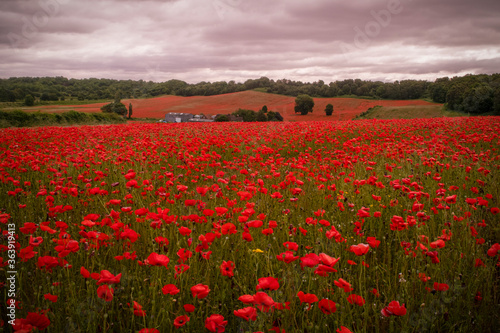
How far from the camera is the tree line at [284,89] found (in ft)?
110

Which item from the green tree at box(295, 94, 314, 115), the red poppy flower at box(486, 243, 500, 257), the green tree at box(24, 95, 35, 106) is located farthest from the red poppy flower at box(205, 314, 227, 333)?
the green tree at box(295, 94, 314, 115)

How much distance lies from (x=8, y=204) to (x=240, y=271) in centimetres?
383

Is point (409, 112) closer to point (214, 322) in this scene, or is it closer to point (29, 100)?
point (214, 322)

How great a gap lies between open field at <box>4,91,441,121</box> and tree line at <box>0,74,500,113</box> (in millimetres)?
4532

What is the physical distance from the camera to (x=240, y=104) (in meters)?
75.2

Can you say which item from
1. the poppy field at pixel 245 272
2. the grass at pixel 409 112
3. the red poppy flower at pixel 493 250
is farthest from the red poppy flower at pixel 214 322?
the grass at pixel 409 112

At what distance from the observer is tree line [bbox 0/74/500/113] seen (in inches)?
1321

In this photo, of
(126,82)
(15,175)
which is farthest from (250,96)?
(15,175)

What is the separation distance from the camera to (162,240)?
233 cm

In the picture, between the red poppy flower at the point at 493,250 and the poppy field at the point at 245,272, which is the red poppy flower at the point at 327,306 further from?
the red poppy flower at the point at 493,250

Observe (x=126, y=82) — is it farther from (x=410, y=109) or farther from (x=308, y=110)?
(x=410, y=109)

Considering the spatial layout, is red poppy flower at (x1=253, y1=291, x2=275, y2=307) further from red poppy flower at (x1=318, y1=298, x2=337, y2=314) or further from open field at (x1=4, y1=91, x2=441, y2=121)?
open field at (x1=4, y1=91, x2=441, y2=121)

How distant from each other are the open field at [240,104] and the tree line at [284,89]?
453cm

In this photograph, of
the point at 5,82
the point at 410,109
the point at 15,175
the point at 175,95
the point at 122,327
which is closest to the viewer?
the point at 122,327
